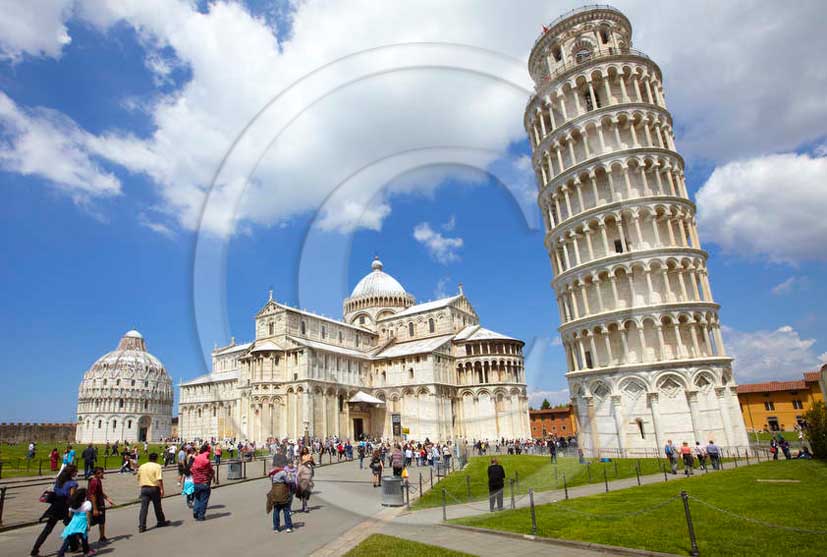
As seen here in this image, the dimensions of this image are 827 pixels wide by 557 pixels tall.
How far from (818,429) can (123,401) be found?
4981 inches

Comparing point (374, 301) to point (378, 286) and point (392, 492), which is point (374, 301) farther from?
point (392, 492)

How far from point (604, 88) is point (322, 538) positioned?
3637 centimetres

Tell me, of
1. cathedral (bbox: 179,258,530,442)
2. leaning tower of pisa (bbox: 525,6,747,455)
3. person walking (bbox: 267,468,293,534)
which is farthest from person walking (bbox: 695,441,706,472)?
cathedral (bbox: 179,258,530,442)

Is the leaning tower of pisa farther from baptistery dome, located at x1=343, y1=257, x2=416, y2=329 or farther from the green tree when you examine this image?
baptistery dome, located at x1=343, y1=257, x2=416, y2=329

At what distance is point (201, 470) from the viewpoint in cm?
1245

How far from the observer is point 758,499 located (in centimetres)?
1333

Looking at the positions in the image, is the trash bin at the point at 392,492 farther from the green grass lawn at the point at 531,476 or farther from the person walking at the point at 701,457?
the person walking at the point at 701,457

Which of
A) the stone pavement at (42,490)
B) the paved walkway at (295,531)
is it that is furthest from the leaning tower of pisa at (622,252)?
the stone pavement at (42,490)

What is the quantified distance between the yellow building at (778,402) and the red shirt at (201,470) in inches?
2450

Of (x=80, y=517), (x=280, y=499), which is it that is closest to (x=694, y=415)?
(x=280, y=499)

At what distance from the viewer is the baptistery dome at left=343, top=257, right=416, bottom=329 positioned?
74812mm

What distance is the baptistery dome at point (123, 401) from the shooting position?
4140 inches

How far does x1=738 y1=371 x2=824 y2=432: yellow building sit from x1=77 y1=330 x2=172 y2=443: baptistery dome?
12113 cm

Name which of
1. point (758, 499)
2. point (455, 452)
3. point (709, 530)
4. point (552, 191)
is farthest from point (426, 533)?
point (552, 191)
